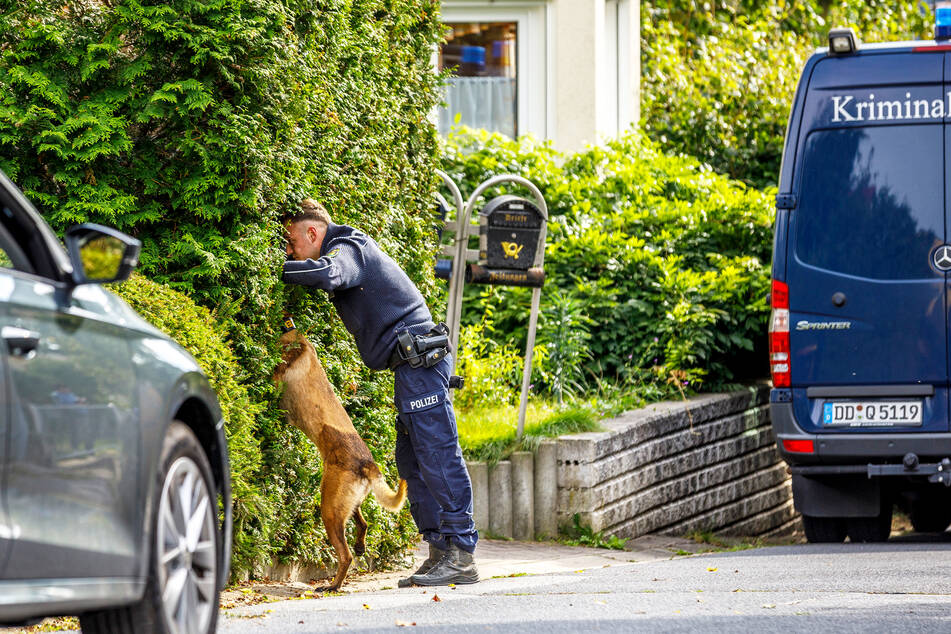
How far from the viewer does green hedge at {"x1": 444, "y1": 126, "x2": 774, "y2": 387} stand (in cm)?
1162

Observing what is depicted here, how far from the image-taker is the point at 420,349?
688 centimetres

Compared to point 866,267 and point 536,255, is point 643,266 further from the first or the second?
point 866,267

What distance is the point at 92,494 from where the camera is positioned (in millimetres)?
3594

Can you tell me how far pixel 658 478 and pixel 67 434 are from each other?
719 cm

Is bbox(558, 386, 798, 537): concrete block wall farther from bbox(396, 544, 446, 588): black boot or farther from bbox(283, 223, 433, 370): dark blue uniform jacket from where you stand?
bbox(283, 223, 433, 370): dark blue uniform jacket

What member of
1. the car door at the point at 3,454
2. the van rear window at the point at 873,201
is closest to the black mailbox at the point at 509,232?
the van rear window at the point at 873,201

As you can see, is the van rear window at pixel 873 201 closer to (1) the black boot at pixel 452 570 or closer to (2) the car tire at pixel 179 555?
(1) the black boot at pixel 452 570

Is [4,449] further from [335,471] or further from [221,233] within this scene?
[335,471]

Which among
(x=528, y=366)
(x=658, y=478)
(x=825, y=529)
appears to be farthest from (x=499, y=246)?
(x=825, y=529)

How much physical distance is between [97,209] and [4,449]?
2859mm

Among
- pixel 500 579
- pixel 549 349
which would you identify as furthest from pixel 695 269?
pixel 500 579

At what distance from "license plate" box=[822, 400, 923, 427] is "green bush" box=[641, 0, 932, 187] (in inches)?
262

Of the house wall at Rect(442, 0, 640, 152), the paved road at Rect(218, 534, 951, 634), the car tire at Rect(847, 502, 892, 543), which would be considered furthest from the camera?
the house wall at Rect(442, 0, 640, 152)

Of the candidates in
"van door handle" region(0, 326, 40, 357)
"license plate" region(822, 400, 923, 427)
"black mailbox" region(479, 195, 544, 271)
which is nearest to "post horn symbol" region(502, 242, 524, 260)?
"black mailbox" region(479, 195, 544, 271)
